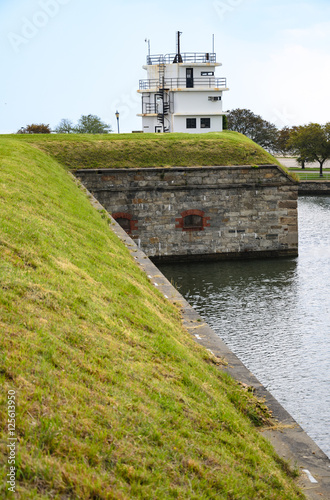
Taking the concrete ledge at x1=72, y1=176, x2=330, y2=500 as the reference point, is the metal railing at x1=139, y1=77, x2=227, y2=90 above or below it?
above

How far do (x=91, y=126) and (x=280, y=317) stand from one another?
63293 millimetres

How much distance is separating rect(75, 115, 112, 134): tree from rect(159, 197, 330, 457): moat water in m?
52.4

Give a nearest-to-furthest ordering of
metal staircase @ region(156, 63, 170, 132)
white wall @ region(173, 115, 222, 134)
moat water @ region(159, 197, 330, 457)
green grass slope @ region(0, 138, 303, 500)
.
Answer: green grass slope @ region(0, 138, 303, 500), moat water @ region(159, 197, 330, 457), white wall @ region(173, 115, 222, 134), metal staircase @ region(156, 63, 170, 132)

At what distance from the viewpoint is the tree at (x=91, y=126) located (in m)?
72.6

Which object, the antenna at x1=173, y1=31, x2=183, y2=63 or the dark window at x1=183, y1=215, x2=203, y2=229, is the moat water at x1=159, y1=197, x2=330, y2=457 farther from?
the antenna at x1=173, y1=31, x2=183, y2=63

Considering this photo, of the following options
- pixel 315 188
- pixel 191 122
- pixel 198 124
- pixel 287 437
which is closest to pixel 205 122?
pixel 198 124

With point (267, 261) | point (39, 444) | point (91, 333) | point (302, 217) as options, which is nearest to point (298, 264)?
point (267, 261)

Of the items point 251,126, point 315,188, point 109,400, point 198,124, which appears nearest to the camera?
point 109,400

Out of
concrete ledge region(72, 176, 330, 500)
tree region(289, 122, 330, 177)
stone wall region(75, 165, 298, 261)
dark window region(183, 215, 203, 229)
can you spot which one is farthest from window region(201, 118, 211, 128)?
concrete ledge region(72, 176, 330, 500)

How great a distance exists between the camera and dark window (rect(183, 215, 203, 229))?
22.6 m

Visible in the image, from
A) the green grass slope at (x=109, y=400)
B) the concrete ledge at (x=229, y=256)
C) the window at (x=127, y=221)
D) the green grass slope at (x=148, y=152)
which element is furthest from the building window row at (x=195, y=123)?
the green grass slope at (x=109, y=400)

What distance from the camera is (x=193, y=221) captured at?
74.7 feet

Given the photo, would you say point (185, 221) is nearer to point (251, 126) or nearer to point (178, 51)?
point (178, 51)

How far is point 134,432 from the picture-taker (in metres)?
3.79
